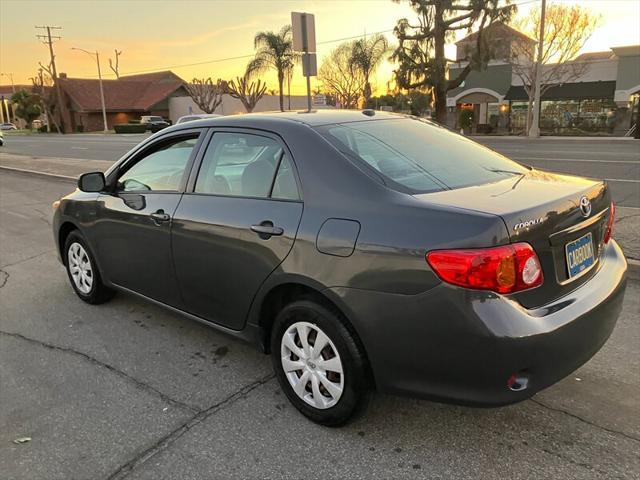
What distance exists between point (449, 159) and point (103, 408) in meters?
2.51

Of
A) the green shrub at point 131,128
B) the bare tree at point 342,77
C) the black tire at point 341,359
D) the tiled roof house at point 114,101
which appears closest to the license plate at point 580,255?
the black tire at point 341,359

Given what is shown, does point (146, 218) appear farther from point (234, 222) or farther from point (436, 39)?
point (436, 39)

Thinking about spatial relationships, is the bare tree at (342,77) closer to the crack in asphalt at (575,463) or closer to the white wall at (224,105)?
the white wall at (224,105)

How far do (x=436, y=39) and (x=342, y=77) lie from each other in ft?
61.6

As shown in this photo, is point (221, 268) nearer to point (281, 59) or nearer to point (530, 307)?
point (530, 307)

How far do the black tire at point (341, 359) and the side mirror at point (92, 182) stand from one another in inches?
83.8

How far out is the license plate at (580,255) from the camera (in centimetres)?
255

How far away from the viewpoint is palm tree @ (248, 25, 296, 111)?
4128 cm

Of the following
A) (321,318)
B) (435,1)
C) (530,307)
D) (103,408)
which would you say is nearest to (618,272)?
(530,307)

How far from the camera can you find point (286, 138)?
3.02 m

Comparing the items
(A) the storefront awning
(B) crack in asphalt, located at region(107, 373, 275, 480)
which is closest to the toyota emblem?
(B) crack in asphalt, located at region(107, 373, 275, 480)

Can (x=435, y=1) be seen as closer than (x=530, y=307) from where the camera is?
No

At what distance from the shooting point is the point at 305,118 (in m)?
3.25

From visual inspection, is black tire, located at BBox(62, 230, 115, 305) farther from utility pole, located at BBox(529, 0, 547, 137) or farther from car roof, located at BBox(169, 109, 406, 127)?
utility pole, located at BBox(529, 0, 547, 137)
